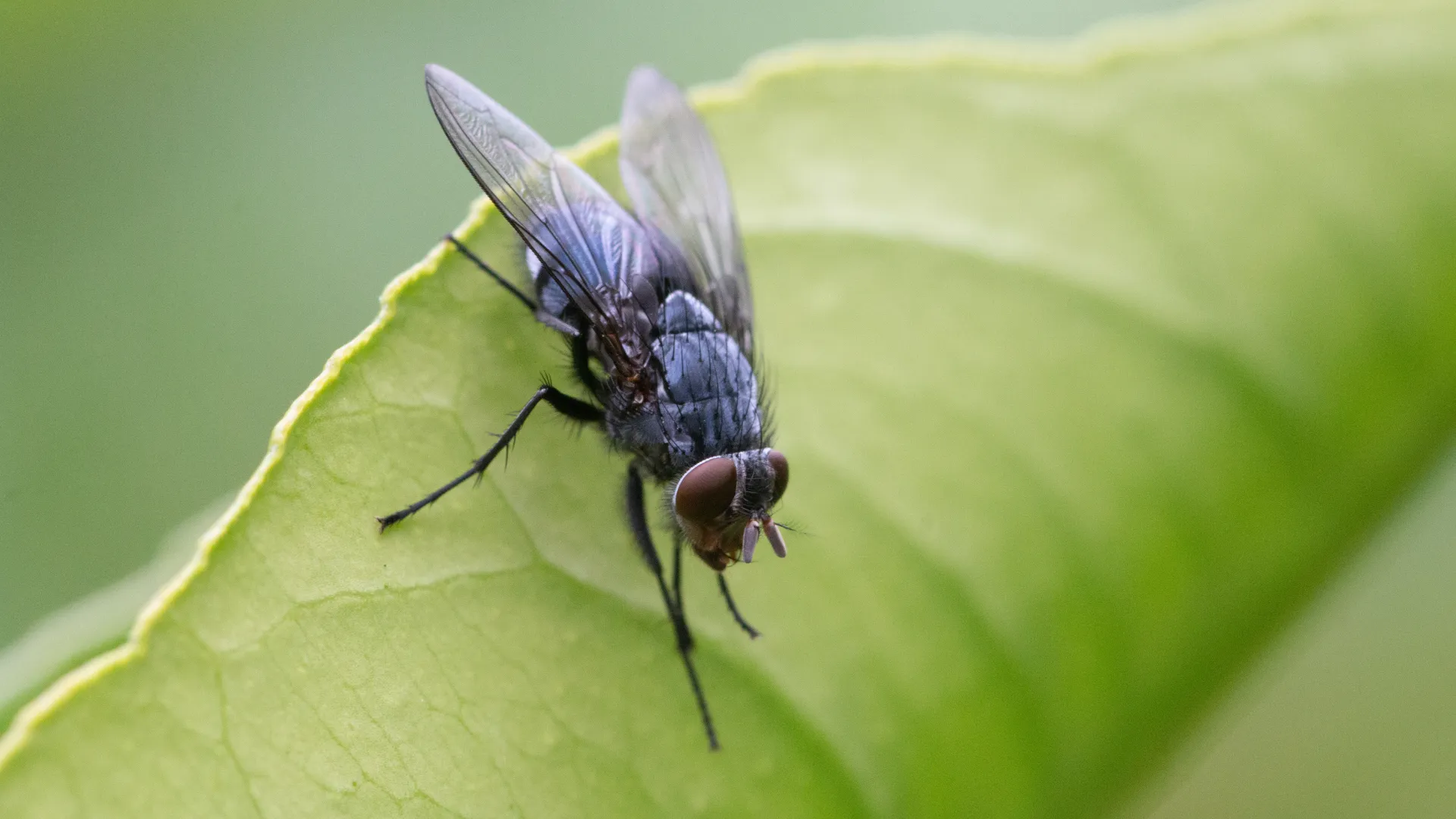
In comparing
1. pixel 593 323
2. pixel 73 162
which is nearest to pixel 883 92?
pixel 593 323

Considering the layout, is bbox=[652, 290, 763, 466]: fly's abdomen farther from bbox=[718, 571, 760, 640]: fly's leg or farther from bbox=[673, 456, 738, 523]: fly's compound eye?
bbox=[718, 571, 760, 640]: fly's leg

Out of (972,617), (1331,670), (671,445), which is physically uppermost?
(671,445)

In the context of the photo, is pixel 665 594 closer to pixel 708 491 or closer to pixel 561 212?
pixel 708 491

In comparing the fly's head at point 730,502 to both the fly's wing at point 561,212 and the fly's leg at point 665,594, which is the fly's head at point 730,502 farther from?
the fly's wing at point 561,212

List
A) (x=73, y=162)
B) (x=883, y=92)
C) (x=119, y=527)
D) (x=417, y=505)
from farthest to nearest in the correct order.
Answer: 1. (x=73, y=162)
2. (x=119, y=527)
3. (x=883, y=92)
4. (x=417, y=505)

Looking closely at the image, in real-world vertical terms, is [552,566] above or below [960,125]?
below

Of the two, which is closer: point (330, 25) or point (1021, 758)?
point (1021, 758)

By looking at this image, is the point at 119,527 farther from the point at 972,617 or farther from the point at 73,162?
the point at 972,617

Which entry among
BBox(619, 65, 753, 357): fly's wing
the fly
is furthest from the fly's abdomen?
BBox(619, 65, 753, 357): fly's wing
